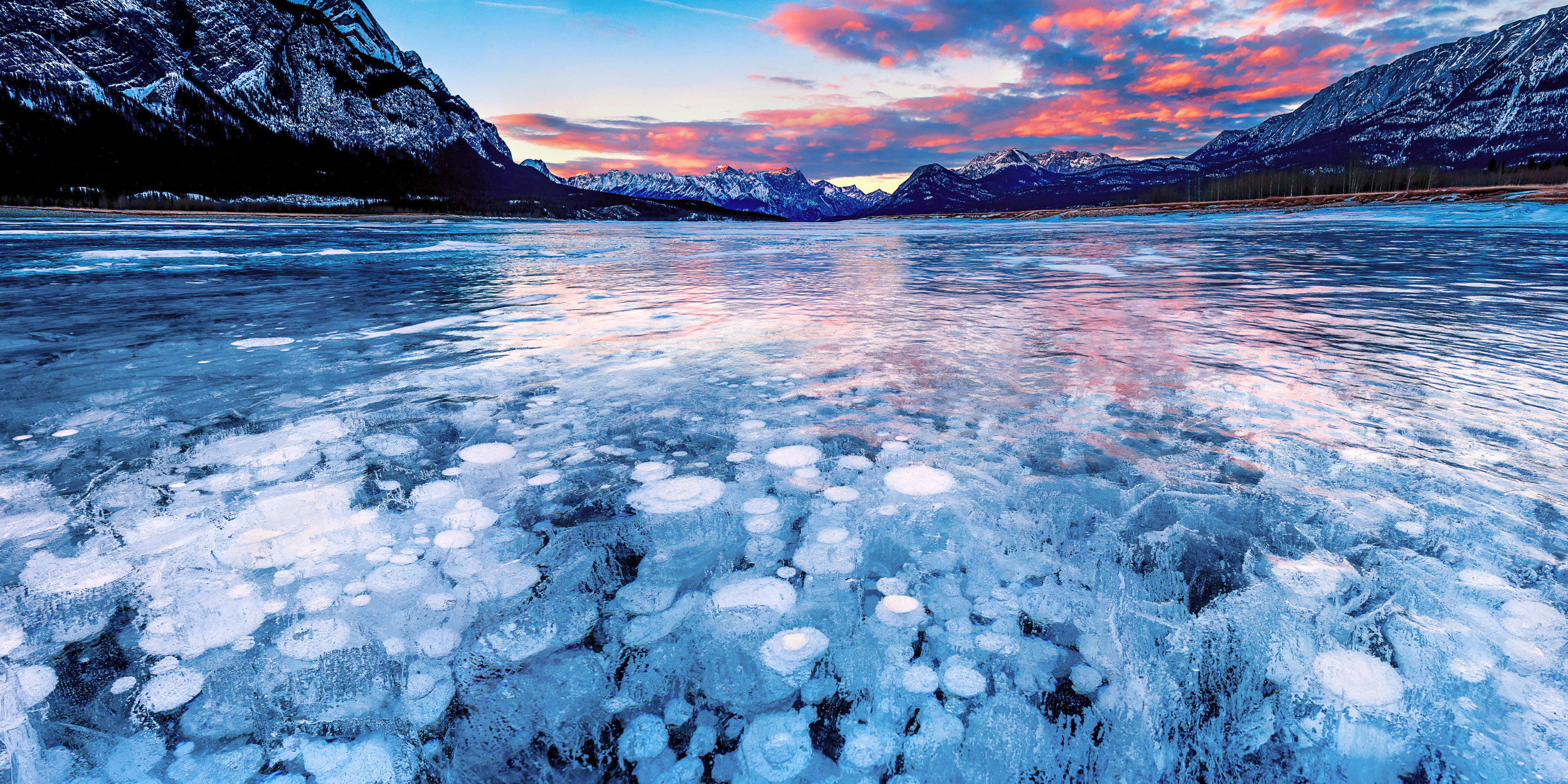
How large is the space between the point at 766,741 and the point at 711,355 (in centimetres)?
445

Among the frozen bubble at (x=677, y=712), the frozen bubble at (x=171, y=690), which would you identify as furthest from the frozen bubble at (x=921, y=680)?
the frozen bubble at (x=171, y=690)

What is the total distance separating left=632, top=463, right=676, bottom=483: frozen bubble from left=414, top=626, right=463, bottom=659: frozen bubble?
47.6 inches

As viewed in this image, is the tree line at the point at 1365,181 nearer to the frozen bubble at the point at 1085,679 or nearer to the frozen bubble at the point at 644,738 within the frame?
the frozen bubble at the point at 1085,679

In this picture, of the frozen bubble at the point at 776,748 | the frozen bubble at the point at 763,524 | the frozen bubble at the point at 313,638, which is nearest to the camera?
the frozen bubble at the point at 776,748

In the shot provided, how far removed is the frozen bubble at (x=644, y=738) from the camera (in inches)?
61.2

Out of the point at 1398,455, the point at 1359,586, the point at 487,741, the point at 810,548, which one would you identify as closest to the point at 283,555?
the point at 487,741

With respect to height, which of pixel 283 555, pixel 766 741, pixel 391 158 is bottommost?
pixel 766 741

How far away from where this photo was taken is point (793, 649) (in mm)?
1912

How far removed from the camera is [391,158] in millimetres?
191875

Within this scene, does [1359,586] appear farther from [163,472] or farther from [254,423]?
[254,423]

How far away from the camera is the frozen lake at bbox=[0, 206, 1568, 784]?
5.16 feet

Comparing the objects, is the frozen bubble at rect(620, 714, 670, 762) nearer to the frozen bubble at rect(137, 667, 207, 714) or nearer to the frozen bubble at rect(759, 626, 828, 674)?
the frozen bubble at rect(759, 626, 828, 674)

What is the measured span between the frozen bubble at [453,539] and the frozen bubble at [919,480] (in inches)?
70.9

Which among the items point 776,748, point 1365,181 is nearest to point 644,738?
point 776,748
